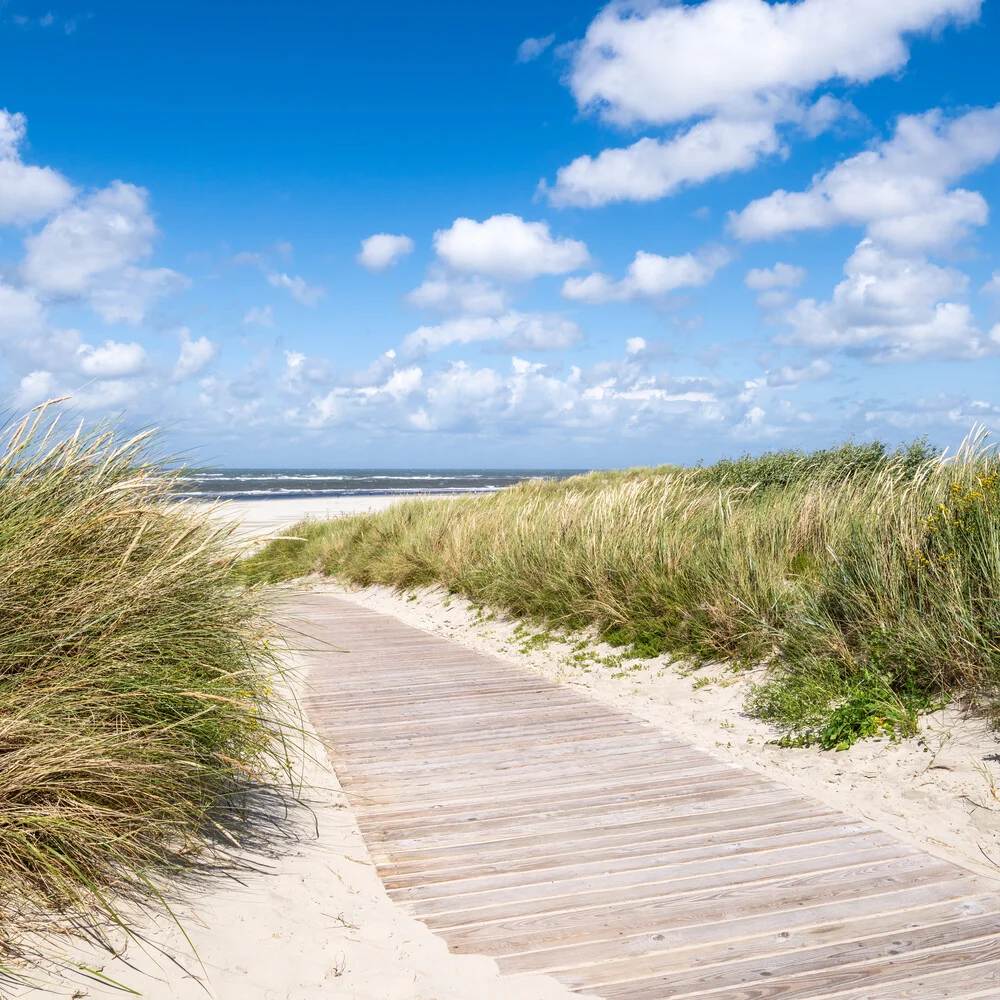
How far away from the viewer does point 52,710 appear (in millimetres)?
2977

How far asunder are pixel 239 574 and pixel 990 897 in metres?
3.82

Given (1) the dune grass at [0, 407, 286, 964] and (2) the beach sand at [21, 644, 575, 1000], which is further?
(1) the dune grass at [0, 407, 286, 964]

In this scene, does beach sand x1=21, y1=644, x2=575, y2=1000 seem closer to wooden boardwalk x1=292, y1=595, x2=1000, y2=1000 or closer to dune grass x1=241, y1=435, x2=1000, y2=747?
wooden boardwalk x1=292, y1=595, x2=1000, y2=1000

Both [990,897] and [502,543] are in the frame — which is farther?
[502,543]

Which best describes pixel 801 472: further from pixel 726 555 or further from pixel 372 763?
pixel 372 763

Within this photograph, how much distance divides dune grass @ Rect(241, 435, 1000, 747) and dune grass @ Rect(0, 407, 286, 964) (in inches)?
37.6

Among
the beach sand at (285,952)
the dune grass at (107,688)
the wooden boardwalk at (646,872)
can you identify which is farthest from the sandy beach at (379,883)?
the dune grass at (107,688)

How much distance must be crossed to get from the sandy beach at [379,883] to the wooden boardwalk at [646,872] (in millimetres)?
127

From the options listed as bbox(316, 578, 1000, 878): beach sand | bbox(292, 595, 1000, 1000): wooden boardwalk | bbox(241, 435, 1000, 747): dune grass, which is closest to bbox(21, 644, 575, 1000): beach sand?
bbox(292, 595, 1000, 1000): wooden boardwalk

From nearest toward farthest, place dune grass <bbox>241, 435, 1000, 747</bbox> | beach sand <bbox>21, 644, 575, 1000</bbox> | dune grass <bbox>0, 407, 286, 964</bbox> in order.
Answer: beach sand <bbox>21, 644, 575, 1000</bbox> → dune grass <bbox>0, 407, 286, 964</bbox> → dune grass <bbox>241, 435, 1000, 747</bbox>

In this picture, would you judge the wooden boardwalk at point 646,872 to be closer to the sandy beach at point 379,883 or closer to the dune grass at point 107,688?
the sandy beach at point 379,883

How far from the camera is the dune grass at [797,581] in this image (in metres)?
5.17

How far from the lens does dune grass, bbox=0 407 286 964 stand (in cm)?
285

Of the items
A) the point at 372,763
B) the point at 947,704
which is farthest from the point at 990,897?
the point at 372,763
